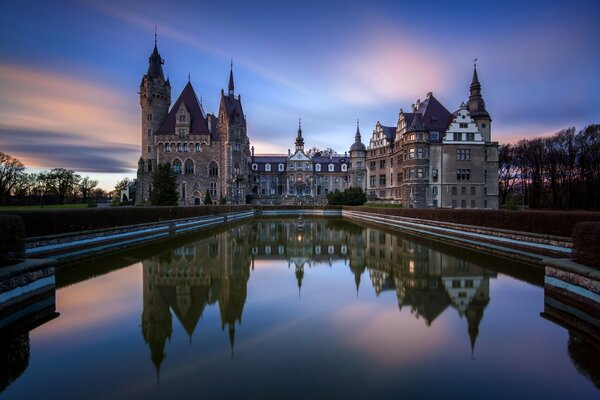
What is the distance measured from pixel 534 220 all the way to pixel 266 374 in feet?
42.9

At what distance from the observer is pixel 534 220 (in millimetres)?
12375

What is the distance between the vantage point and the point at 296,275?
388 inches

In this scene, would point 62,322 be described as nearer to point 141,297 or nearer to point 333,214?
point 141,297

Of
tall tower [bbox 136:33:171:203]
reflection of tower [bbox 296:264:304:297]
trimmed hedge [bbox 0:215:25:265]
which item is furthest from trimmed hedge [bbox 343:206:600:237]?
tall tower [bbox 136:33:171:203]

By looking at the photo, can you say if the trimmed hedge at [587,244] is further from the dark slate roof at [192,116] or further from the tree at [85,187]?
the tree at [85,187]

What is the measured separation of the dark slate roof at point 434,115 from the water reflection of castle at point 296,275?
3148cm

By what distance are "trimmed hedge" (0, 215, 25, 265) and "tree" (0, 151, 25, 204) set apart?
223 feet

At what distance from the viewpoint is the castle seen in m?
40.2

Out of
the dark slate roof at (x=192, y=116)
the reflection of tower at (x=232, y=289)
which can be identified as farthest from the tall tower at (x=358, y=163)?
the reflection of tower at (x=232, y=289)

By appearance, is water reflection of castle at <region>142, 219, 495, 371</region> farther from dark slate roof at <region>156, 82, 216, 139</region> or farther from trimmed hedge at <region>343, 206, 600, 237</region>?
dark slate roof at <region>156, 82, 216, 139</region>

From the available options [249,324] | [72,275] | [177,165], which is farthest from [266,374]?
[177,165]

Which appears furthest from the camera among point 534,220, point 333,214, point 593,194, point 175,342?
point 333,214

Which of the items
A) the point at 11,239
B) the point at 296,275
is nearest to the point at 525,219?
the point at 296,275

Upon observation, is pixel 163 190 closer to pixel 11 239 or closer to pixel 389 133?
pixel 11 239
